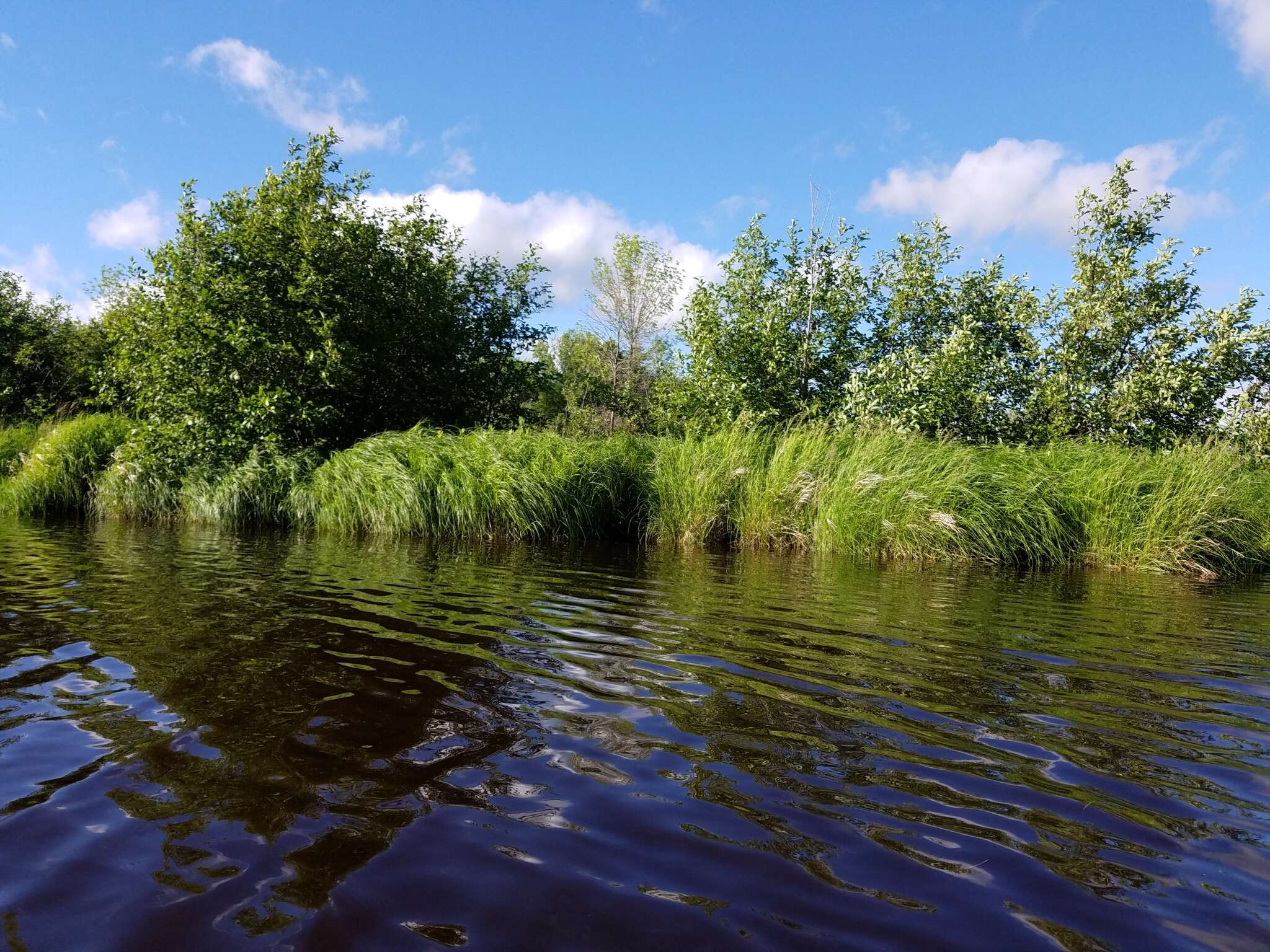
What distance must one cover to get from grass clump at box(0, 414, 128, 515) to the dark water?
1403cm

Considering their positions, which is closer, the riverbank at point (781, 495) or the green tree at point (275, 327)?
the riverbank at point (781, 495)

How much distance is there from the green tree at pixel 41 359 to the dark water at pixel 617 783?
30.8 meters

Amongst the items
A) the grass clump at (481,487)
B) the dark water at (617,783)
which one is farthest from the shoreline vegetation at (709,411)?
the dark water at (617,783)

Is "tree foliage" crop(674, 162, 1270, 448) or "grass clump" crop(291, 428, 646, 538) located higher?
"tree foliage" crop(674, 162, 1270, 448)

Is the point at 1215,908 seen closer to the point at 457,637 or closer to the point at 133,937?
the point at 133,937

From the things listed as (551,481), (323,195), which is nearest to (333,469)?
(551,481)

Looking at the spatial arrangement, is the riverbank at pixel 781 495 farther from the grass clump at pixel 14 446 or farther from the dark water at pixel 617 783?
the dark water at pixel 617 783

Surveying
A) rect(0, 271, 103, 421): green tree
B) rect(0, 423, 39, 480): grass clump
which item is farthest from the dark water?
rect(0, 271, 103, 421): green tree

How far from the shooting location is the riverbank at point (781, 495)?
428 inches

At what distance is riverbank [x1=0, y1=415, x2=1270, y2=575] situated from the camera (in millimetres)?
10867

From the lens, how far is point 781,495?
11.9 m

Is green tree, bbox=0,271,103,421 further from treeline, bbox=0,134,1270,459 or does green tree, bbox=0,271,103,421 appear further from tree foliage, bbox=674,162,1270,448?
tree foliage, bbox=674,162,1270,448

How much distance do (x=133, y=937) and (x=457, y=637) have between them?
10.1 ft

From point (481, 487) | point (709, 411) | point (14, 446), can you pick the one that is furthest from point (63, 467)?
point (709, 411)
